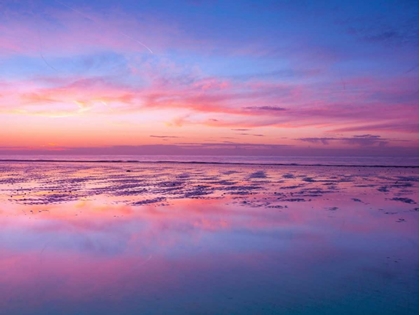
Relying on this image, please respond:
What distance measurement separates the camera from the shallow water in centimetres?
751

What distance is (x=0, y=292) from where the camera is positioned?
790 cm

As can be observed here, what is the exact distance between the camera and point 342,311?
713 centimetres

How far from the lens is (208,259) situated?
10195 millimetres

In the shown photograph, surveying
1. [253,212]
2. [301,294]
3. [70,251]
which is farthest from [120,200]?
Answer: [301,294]

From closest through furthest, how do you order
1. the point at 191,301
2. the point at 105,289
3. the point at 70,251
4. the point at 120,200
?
the point at 191,301
the point at 105,289
the point at 70,251
the point at 120,200

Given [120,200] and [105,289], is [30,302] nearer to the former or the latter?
[105,289]

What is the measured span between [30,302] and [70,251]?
3385 millimetres

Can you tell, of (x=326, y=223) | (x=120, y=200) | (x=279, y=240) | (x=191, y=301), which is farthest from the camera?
(x=120, y=200)

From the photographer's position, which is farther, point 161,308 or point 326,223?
point 326,223

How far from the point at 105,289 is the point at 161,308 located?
60.6 inches

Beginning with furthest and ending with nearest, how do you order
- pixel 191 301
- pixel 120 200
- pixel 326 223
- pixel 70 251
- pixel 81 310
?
pixel 120 200 < pixel 326 223 < pixel 70 251 < pixel 191 301 < pixel 81 310

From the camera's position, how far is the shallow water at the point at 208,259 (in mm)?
7512

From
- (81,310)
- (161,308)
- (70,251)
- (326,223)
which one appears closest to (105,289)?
(81,310)

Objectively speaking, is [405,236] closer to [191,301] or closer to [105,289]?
[191,301]
